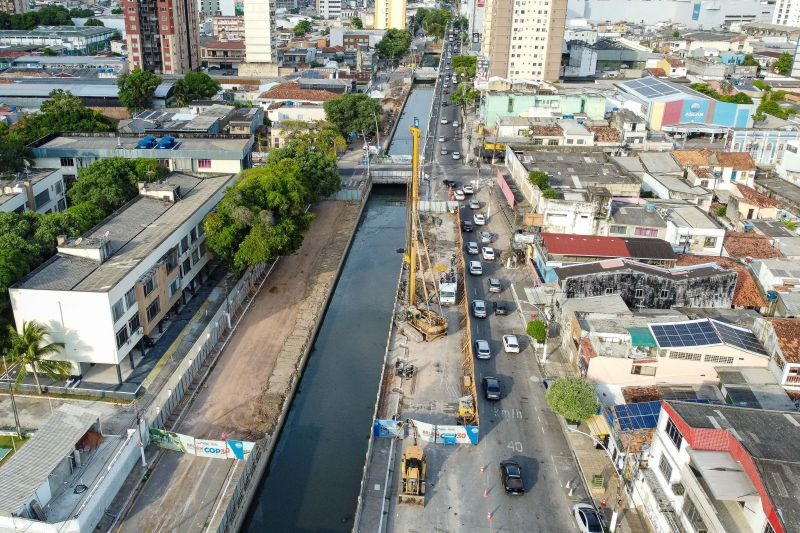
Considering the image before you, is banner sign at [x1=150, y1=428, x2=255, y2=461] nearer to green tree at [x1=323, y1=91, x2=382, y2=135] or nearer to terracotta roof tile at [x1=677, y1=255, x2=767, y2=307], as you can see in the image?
terracotta roof tile at [x1=677, y1=255, x2=767, y2=307]

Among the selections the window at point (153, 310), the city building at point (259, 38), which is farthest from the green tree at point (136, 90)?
→ the window at point (153, 310)

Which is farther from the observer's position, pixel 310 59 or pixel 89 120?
pixel 310 59

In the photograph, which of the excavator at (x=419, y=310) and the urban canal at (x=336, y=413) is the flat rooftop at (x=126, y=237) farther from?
the excavator at (x=419, y=310)

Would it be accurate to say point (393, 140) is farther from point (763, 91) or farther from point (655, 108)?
point (763, 91)

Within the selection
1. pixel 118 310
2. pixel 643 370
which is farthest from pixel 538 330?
pixel 118 310

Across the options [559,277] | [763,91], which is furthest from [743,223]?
[763,91]
